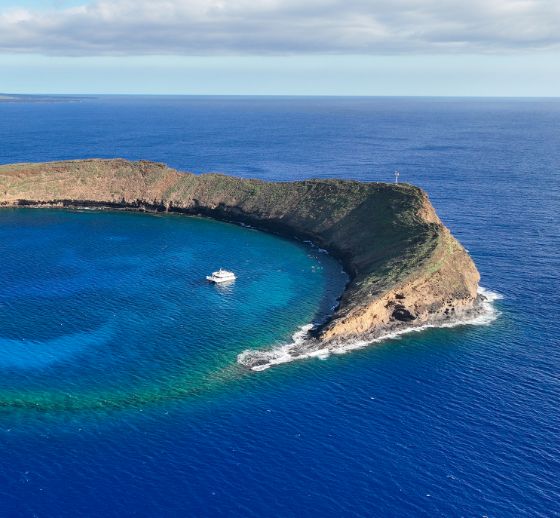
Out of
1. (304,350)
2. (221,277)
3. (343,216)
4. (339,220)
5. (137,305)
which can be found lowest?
(304,350)

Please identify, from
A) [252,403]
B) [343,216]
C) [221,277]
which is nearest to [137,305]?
[221,277]

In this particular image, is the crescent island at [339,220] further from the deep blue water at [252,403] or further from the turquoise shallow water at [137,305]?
the turquoise shallow water at [137,305]

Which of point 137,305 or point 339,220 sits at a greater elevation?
point 339,220

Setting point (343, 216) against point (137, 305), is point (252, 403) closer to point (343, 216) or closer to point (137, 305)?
point (137, 305)

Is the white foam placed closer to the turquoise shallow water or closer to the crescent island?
the crescent island

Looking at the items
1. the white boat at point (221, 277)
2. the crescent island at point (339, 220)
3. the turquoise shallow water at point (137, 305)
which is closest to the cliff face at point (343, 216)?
the crescent island at point (339, 220)

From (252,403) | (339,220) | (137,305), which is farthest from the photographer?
(339,220)

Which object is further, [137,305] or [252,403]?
[137,305]
